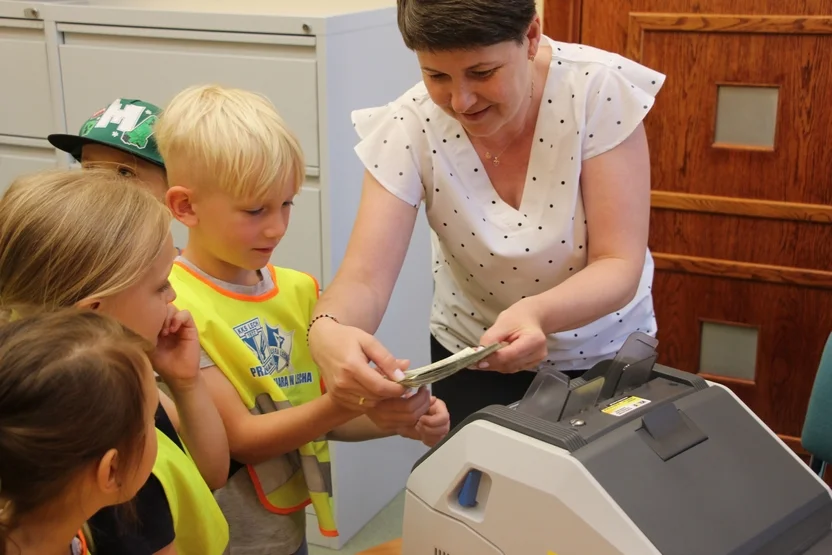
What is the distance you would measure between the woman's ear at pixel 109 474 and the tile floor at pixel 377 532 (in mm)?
1596

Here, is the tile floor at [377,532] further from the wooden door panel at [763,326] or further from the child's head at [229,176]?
the child's head at [229,176]

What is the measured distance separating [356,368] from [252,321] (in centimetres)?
23

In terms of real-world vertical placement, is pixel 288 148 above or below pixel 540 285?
above

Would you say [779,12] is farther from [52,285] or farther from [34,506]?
[34,506]

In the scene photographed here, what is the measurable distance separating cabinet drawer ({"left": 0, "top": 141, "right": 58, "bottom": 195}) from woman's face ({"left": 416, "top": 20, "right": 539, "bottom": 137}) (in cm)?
152

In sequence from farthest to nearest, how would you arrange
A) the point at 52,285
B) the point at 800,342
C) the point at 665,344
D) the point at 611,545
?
the point at 665,344
the point at 800,342
the point at 52,285
the point at 611,545

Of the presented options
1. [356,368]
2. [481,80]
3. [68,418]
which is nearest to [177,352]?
[356,368]

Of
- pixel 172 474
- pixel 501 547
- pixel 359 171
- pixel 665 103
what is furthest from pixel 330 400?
pixel 665 103

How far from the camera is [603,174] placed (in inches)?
55.4

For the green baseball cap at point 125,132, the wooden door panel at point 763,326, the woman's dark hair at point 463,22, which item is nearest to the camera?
the woman's dark hair at point 463,22

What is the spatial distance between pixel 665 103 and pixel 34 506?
1895mm

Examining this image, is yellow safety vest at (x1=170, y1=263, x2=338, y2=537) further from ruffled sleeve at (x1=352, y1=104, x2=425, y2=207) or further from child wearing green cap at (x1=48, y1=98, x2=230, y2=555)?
ruffled sleeve at (x1=352, y1=104, x2=425, y2=207)

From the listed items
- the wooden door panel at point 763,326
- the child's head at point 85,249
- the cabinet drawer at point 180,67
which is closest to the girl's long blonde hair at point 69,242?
the child's head at point 85,249

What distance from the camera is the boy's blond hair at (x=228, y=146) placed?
132 cm
